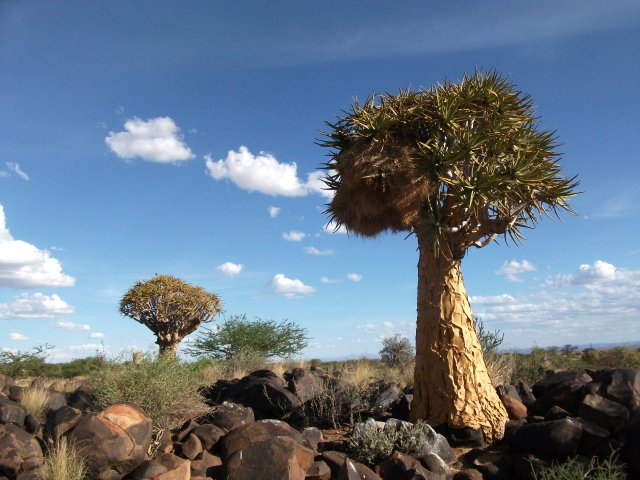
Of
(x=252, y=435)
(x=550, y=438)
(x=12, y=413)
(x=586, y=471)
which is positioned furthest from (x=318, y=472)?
(x=12, y=413)

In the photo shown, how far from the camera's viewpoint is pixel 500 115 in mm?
8953

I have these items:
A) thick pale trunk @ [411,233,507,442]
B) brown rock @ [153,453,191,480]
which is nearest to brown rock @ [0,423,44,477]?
brown rock @ [153,453,191,480]

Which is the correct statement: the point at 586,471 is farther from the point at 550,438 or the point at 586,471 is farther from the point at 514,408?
the point at 514,408

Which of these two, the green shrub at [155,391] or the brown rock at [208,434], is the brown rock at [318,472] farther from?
the green shrub at [155,391]

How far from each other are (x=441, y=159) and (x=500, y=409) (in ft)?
13.0

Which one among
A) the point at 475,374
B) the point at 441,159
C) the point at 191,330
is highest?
the point at 441,159

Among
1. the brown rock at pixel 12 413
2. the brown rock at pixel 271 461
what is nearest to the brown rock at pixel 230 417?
the brown rock at pixel 271 461

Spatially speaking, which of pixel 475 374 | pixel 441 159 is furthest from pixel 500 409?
pixel 441 159

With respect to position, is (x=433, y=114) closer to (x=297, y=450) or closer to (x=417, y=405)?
(x=417, y=405)

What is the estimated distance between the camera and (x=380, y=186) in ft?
28.9

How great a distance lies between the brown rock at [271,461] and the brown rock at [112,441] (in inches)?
46.8

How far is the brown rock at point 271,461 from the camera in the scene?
6574 mm

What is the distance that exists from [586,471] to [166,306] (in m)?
15.5

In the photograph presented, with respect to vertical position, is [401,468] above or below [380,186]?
below
